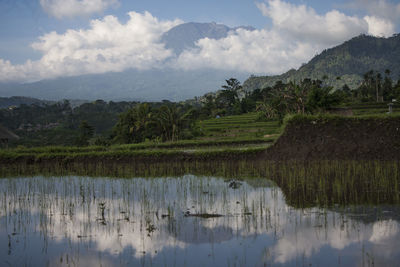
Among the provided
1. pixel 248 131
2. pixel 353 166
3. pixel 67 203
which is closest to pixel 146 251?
pixel 67 203

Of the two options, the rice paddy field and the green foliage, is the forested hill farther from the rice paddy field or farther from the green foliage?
the rice paddy field

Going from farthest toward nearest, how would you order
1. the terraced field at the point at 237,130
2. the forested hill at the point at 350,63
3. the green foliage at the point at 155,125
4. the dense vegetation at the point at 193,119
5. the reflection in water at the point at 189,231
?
the forested hill at the point at 350,63 < the terraced field at the point at 237,130 < the dense vegetation at the point at 193,119 < the green foliage at the point at 155,125 < the reflection in water at the point at 189,231

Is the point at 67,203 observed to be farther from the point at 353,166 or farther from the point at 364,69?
the point at 364,69

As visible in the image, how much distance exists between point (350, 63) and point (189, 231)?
126703 mm

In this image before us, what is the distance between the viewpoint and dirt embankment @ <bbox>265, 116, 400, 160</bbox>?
1072 centimetres

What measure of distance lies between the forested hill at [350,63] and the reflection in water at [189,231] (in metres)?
87.4

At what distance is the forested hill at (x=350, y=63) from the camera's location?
9594 cm

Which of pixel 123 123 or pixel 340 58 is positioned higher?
pixel 340 58

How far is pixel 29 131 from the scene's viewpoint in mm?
45719

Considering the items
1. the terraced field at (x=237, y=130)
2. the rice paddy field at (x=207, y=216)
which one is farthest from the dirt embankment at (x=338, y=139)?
the terraced field at (x=237, y=130)

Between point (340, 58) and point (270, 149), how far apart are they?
12037cm

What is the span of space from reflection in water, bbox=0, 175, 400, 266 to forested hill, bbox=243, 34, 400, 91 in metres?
87.4

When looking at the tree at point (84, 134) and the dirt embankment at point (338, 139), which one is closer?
the dirt embankment at point (338, 139)

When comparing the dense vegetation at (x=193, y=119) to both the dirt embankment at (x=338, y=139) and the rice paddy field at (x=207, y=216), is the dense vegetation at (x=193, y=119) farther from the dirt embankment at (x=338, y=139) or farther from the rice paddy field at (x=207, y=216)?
the rice paddy field at (x=207, y=216)
